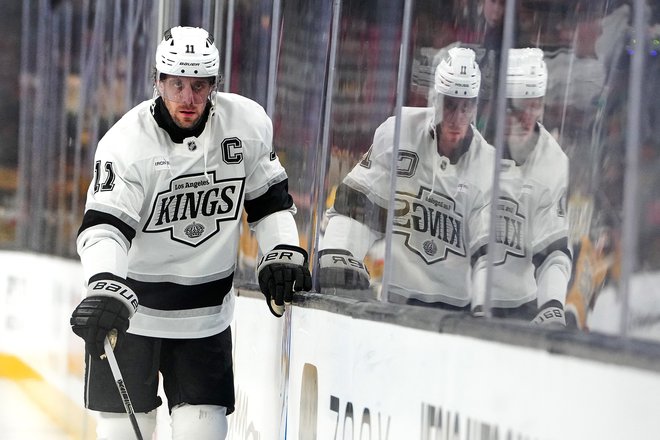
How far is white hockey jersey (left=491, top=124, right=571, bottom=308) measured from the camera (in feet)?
8.28

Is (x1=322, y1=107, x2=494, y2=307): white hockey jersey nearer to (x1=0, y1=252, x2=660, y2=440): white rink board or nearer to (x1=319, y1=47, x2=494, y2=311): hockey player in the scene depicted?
(x1=319, y1=47, x2=494, y2=311): hockey player

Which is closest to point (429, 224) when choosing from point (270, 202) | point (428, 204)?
point (428, 204)

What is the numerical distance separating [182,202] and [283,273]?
33cm

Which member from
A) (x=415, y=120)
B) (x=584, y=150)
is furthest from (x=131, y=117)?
(x=584, y=150)

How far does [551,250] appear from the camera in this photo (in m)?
2.55

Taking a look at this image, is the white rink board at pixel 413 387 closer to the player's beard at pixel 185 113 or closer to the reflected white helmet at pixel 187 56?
the player's beard at pixel 185 113

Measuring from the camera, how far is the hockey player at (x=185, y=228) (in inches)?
147

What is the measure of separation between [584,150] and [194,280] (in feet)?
5.58

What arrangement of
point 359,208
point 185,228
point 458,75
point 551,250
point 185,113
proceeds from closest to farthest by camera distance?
1. point 551,250
2. point 458,75
3. point 359,208
4. point 185,113
5. point 185,228

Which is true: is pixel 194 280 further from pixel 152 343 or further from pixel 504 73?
pixel 504 73

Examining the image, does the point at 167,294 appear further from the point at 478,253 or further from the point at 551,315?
the point at 551,315

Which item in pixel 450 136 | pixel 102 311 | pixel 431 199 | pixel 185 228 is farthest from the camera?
pixel 185 228

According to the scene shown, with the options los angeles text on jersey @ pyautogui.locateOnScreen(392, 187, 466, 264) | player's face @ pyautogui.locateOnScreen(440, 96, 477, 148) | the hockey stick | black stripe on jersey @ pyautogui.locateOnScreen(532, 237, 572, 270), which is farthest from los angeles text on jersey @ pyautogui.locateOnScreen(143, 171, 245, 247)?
black stripe on jersey @ pyautogui.locateOnScreen(532, 237, 572, 270)

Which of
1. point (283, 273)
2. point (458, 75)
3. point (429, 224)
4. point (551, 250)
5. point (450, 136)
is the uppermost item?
point (458, 75)
